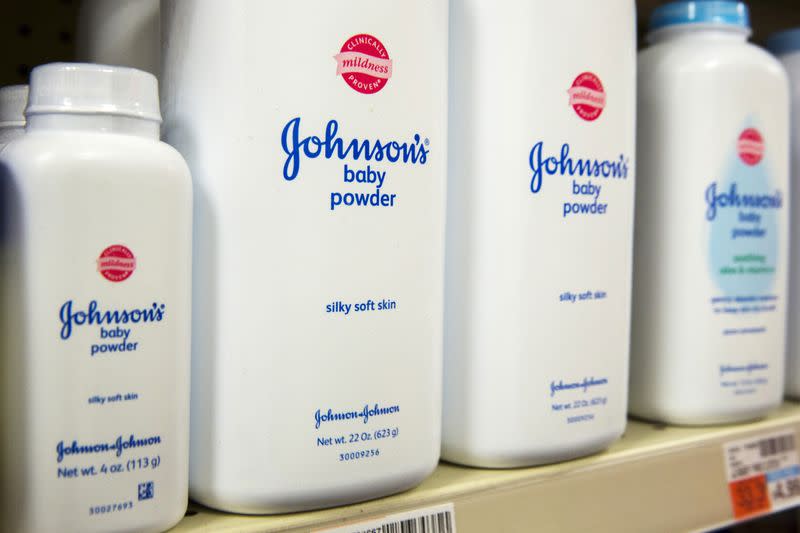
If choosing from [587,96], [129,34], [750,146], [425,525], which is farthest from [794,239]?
[129,34]

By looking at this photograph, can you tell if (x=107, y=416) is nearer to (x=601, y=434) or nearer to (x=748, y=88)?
(x=601, y=434)

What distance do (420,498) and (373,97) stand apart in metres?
0.22

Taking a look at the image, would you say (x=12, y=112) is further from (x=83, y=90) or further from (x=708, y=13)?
(x=708, y=13)

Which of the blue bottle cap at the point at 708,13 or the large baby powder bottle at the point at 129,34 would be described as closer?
the large baby powder bottle at the point at 129,34

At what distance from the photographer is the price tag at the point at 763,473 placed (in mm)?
631

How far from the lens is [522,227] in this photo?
52 cm

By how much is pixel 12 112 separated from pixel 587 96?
1.11ft

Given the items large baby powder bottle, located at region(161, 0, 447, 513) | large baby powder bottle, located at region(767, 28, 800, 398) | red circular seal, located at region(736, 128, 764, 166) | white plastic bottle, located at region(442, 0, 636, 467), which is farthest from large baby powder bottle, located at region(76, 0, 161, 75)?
large baby powder bottle, located at region(767, 28, 800, 398)

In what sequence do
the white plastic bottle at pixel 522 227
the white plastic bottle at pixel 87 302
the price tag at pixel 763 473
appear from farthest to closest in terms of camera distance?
the price tag at pixel 763 473, the white plastic bottle at pixel 522 227, the white plastic bottle at pixel 87 302

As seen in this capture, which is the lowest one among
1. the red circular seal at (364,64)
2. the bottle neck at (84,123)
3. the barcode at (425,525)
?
the barcode at (425,525)

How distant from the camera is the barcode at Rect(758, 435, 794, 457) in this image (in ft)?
2.16

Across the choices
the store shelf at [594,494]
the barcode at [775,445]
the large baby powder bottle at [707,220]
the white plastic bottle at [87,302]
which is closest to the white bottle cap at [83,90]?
the white plastic bottle at [87,302]

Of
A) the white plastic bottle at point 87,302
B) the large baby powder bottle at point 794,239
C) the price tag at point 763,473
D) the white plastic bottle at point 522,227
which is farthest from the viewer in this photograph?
the large baby powder bottle at point 794,239

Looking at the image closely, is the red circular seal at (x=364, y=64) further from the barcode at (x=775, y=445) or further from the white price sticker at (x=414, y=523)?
the barcode at (x=775, y=445)
